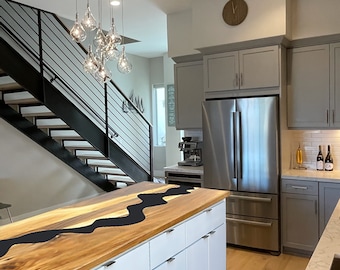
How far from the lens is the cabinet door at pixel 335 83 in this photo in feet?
11.8

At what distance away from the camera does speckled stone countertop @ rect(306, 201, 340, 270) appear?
1.31 m

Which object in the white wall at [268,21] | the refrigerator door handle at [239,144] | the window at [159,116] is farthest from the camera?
the window at [159,116]

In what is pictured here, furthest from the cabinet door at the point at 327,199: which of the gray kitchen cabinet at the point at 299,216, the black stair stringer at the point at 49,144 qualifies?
the black stair stringer at the point at 49,144

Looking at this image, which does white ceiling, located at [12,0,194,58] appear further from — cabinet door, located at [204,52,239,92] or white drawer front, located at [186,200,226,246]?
white drawer front, located at [186,200,226,246]

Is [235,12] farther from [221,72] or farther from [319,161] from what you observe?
[319,161]

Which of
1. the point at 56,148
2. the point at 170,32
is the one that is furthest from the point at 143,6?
the point at 56,148

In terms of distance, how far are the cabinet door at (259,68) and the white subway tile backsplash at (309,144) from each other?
0.63 meters

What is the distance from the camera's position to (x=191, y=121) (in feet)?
15.1

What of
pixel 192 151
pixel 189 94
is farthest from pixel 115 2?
pixel 192 151

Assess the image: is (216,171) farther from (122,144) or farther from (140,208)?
(122,144)

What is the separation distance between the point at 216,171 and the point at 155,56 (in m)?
4.99

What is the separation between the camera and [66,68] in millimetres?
6148

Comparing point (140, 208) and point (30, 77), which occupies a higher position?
point (30, 77)

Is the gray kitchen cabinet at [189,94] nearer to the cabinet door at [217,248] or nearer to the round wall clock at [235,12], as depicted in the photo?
the round wall clock at [235,12]
